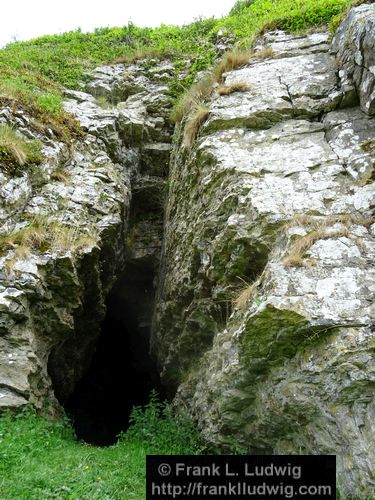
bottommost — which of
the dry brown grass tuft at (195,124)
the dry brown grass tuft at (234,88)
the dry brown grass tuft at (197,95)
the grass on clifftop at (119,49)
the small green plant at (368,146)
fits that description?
the small green plant at (368,146)

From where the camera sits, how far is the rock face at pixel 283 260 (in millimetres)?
4727

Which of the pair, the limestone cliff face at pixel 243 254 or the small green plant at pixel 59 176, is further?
the small green plant at pixel 59 176

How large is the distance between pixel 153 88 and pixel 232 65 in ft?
14.9

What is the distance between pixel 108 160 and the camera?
1163cm

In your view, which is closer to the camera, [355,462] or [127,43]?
[355,462]

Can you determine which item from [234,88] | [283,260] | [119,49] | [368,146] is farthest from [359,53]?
[119,49]

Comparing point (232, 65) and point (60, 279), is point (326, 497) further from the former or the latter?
point (232, 65)

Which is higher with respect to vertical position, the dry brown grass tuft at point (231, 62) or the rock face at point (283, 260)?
the dry brown grass tuft at point (231, 62)

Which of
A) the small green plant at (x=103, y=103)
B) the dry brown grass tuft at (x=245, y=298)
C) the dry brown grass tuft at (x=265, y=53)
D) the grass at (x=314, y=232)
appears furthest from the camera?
the small green plant at (x=103, y=103)

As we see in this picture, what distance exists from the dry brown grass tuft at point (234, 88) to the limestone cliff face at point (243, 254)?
0.23 m

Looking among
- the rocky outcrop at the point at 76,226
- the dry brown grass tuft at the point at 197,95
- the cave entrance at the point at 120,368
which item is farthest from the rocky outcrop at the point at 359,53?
the cave entrance at the point at 120,368

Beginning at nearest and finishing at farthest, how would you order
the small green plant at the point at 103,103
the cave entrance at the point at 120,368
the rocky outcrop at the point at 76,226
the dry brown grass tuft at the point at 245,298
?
the dry brown grass tuft at the point at 245,298
the rocky outcrop at the point at 76,226
the cave entrance at the point at 120,368
the small green plant at the point at 103,103

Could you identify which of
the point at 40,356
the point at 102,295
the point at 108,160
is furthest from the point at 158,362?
the point at 108,160

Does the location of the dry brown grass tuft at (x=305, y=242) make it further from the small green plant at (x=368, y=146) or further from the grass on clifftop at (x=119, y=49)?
the grass on clifftop at (x=119, y=49)
